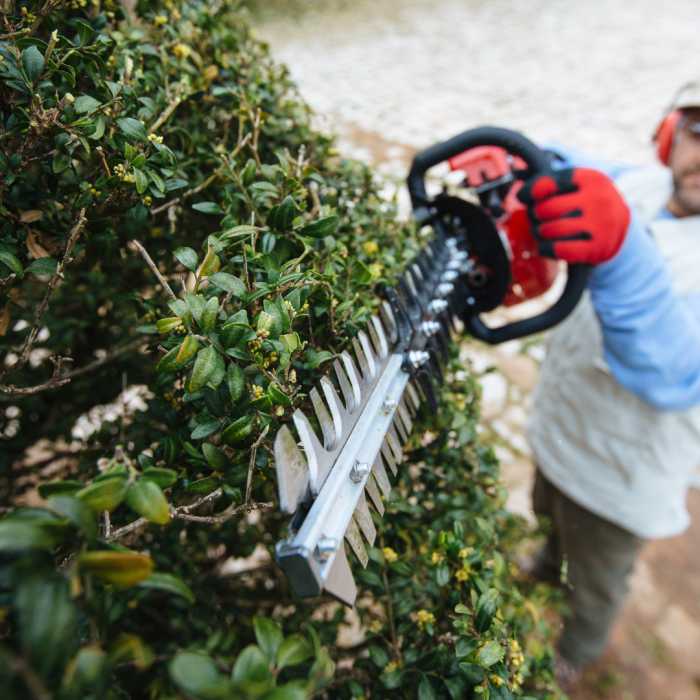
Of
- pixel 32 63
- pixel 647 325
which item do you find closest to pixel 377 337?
pixel 32 63

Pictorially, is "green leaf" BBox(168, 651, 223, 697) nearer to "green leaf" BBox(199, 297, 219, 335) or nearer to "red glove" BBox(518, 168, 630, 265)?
"green leaf" BBox(199, 297, 219, 335)

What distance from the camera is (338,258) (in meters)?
0.89

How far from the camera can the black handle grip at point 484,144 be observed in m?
1.26

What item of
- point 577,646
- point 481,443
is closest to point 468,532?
point 481,443

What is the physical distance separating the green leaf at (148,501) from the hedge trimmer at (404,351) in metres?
0.12

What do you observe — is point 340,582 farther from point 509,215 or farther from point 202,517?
point 509,215

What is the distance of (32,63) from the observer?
2.32 feet

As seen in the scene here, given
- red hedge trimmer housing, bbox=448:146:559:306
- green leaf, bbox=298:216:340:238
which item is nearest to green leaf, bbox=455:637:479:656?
green leaf, bbox=298:216:340:238

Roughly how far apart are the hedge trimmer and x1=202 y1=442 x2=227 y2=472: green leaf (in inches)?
4.7

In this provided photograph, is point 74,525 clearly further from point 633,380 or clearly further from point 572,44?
point 572,44

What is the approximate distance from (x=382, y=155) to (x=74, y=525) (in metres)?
4.99

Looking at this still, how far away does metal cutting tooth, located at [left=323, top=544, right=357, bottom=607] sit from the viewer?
560 millimetres

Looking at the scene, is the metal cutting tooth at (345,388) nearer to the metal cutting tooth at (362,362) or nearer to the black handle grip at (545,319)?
the metal cutting tooth at (362,362)

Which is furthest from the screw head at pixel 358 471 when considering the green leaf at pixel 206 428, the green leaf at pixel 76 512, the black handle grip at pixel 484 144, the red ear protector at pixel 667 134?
the red ear protector at pixel 667 134
